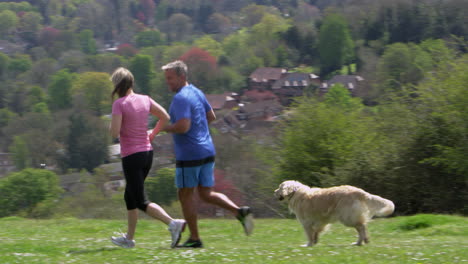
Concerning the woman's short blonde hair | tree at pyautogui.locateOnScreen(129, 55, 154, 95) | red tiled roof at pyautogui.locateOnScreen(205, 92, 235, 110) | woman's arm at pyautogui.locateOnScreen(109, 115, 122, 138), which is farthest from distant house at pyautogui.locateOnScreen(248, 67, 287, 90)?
woman's arm at pyautogui.locateOnScreen(109, 115, 122, 138)

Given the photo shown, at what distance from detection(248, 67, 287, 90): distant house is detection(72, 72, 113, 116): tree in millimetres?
18654

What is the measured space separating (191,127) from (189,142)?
6.8 inches

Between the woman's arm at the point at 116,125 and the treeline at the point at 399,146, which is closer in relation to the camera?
the woman's arm at the point at 116,125

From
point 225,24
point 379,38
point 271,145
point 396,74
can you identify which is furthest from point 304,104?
point 225,24

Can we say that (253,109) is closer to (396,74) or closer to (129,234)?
(396,74)

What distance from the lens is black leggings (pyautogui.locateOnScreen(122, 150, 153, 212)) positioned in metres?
7.34

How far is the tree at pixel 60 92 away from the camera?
88.5 m

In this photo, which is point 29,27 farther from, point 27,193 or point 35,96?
point 27,193

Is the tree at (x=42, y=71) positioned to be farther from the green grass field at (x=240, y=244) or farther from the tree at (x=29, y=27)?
the green grass field at (x=240, y=244)

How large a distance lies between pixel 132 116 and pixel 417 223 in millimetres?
5377

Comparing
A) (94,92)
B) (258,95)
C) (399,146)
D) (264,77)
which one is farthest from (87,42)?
(399,146)

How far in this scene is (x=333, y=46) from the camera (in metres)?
83.7

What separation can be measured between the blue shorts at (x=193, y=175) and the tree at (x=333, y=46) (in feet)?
252

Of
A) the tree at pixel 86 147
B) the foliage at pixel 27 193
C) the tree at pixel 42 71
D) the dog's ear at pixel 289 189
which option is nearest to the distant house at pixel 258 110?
the tree at pixel 86 147
